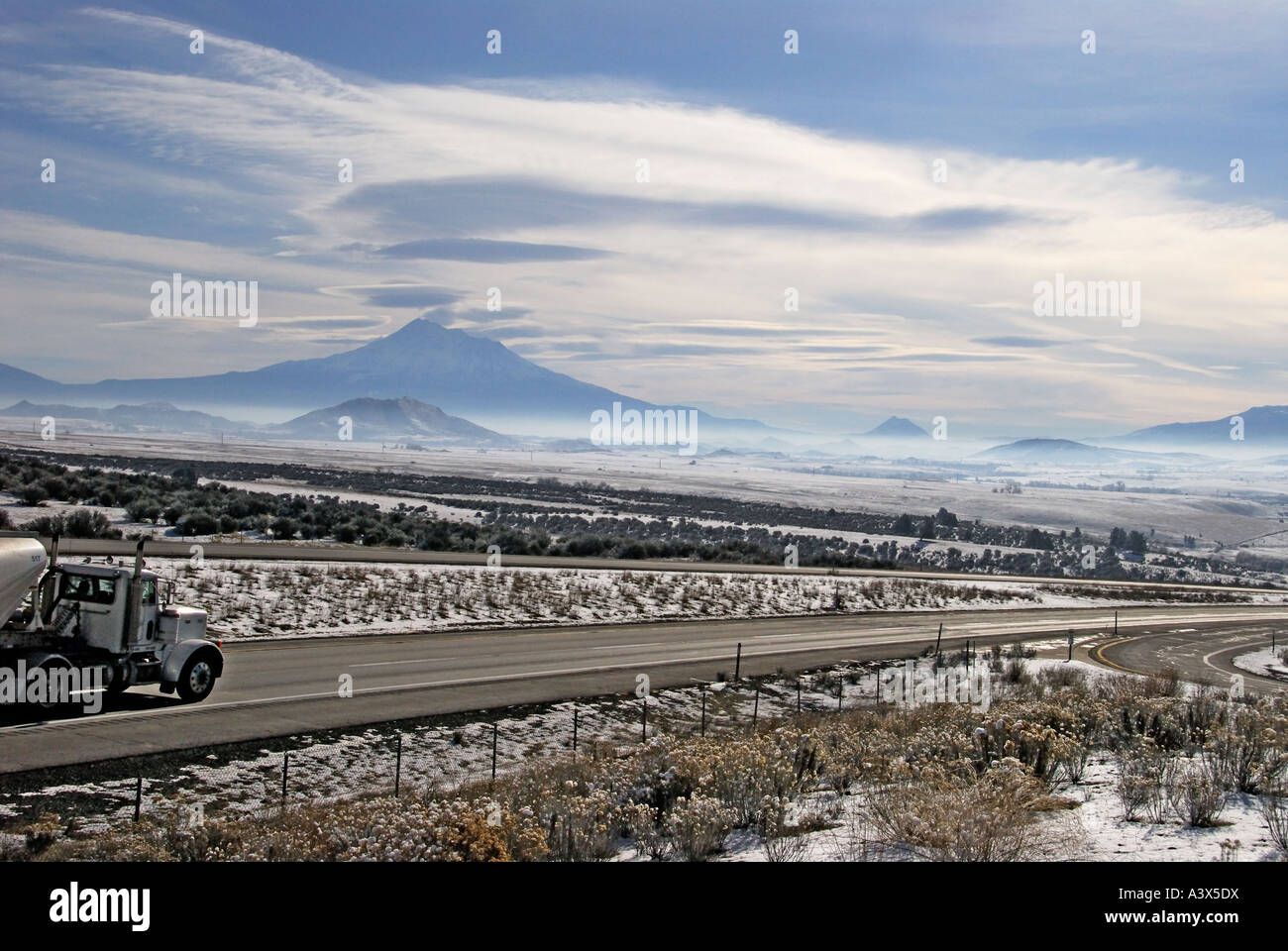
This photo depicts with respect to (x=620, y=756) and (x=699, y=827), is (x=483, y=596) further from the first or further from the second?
(x=699, y=827)

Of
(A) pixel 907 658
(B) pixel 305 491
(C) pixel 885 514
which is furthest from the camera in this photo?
(C) pixel 885 514

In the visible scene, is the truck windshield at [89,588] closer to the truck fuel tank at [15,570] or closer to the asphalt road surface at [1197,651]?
the truck fuel tank at [15,570]

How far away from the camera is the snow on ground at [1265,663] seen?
3534cm

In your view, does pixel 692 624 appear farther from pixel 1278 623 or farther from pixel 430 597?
pixel 1278 623

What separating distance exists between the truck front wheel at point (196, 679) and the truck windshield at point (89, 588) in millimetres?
2032

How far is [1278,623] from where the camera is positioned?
176 feet

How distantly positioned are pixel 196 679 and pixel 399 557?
82.7ft

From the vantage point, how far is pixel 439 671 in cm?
2464

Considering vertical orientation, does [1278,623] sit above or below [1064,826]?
below
